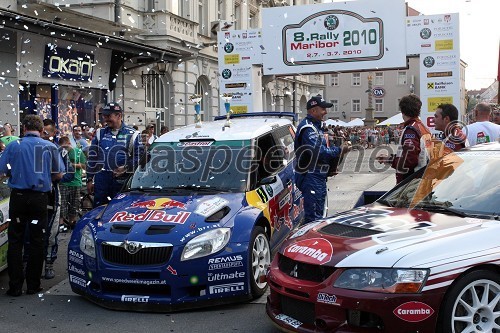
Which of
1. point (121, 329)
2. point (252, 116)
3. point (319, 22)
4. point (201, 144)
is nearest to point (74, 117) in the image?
point (319, 22)

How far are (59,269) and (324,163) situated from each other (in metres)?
3.53

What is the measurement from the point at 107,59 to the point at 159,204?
533 inches

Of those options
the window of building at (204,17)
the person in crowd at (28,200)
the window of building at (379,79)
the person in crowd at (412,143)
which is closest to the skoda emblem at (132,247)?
the person in crowd at (28,200)

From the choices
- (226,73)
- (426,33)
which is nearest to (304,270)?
(426,33)

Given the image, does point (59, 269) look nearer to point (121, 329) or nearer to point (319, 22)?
point (121, 329)

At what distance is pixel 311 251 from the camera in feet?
14.3

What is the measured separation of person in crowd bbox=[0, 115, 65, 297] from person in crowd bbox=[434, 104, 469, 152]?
4.55 meters

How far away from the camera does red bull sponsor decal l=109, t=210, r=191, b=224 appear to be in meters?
5.57

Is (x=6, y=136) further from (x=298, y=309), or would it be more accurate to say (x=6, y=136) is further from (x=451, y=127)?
(x=298, y=309)

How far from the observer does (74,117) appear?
1739 centimetres

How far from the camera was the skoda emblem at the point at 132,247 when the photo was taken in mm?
5293

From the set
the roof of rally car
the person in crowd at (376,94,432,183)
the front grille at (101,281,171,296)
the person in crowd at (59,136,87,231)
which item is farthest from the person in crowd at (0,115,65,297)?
the person in crowd at (376,94,432,183)

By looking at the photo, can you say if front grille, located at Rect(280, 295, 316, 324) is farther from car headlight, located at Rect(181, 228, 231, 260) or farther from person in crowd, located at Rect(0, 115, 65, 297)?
person in crowd, located at Rect(0, 115, 65, 297)

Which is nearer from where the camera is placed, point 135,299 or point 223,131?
point 135,299
